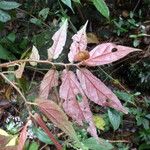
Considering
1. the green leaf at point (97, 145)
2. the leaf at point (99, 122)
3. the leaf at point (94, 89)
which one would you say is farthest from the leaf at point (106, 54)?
the leaf at point (99, 122)

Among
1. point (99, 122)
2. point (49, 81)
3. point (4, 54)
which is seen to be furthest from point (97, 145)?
point (49, 81)

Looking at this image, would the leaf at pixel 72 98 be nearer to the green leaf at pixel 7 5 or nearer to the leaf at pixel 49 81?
the leaf at pixel 49 81

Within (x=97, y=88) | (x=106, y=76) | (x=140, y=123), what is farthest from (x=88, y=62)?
(x=106, y=76)

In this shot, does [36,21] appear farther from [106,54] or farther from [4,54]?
[106,54]

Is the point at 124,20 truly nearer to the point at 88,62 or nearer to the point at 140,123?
the point at 140,123

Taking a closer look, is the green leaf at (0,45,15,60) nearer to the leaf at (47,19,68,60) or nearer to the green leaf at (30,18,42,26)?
the green leaf at (30,18,42,26)

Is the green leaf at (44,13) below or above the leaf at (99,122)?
above
